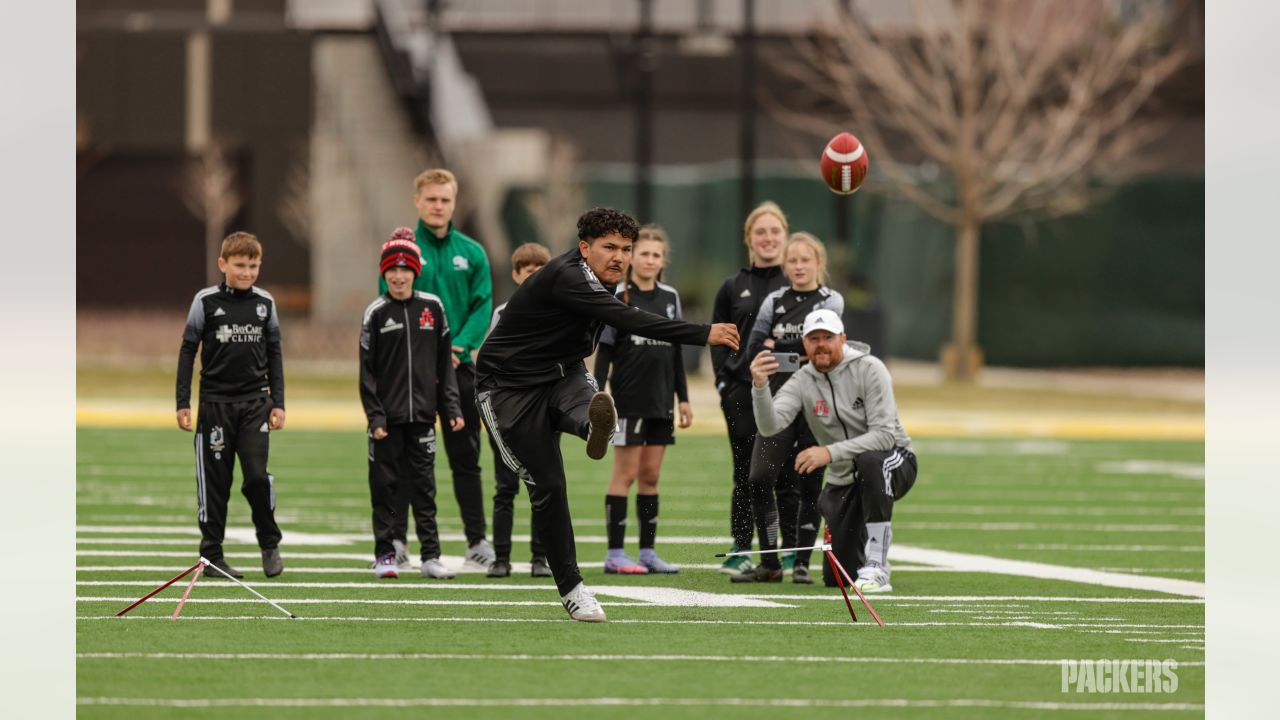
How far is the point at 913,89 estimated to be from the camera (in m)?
32.4

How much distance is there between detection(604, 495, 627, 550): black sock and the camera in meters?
10.9

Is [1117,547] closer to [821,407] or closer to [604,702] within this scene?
[821,407]

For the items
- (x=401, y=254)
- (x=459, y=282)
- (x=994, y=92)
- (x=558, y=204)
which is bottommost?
(x=459, y=282)

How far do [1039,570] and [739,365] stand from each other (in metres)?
2.17

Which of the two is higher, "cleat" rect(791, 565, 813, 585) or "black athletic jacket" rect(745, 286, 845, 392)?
"black athletic jacket" rect(745, 286, 845, 392)

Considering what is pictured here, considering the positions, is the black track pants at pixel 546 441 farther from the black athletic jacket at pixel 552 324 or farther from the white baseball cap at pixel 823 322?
the white baseball cap at pixel 823 322

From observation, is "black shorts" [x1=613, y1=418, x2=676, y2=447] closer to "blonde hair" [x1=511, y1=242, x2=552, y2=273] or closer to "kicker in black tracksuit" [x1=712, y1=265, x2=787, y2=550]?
"kicker in black tracksuit" [x1=712, y1=265, x2=787, y2=550]

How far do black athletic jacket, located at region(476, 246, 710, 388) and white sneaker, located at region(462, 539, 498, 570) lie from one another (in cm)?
217

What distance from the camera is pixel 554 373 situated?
9000mm

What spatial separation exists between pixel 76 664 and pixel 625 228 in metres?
3.11

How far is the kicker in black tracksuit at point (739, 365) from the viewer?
10.9 m

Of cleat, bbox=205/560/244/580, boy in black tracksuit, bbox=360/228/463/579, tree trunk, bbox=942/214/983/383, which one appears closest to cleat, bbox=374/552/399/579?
boy in black tracksuit, bbox=360/228/463/579

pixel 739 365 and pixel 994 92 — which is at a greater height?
pixel 994 92

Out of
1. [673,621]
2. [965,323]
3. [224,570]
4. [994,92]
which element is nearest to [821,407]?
[673,621]
